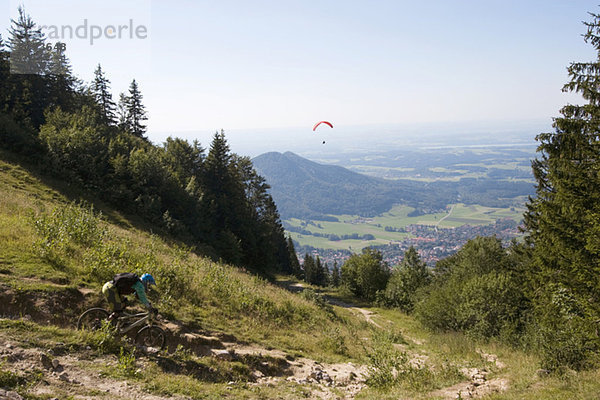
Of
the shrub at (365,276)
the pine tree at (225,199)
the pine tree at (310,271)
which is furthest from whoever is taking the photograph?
the pine tree at (310,271)

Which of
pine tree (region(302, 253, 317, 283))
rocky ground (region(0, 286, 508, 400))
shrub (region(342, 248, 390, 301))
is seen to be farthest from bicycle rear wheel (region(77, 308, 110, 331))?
pine tree (region(302, 253, 317, 283))

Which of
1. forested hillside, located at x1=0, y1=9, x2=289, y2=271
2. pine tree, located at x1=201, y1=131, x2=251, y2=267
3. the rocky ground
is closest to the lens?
the rocky ground

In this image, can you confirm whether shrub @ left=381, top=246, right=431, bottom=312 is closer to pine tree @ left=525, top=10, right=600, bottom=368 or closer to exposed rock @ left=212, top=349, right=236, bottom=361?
pine tree @ left=525, top=10, right=600, bottom=368

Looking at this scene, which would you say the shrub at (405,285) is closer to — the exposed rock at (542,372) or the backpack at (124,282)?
the exposed rock at (542,372)

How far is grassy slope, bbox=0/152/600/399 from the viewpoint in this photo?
7.68 metres

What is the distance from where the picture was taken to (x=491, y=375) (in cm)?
1034

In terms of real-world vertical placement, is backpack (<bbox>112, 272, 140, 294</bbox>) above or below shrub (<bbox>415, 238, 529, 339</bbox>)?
above

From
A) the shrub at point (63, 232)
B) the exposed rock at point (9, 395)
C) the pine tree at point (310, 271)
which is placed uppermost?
the shrub at point (63, 232)

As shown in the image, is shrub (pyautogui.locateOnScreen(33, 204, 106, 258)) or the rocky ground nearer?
the rocky ground

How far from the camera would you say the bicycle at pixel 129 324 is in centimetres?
888

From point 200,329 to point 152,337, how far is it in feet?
6.38

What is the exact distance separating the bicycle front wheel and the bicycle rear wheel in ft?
3.70

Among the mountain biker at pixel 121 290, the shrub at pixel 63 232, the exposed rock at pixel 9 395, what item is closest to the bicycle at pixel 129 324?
the mountain biker at pixel 121 290

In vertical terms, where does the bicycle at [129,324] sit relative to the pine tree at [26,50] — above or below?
below
